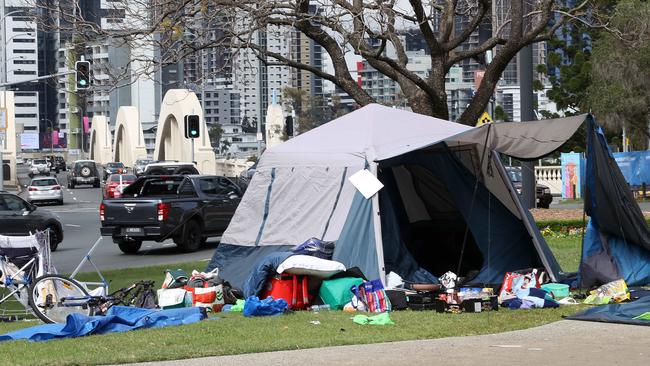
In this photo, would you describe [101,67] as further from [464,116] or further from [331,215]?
[331,215]

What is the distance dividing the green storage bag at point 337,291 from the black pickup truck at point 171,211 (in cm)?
1018

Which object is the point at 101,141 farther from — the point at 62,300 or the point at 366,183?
the point at 62,300

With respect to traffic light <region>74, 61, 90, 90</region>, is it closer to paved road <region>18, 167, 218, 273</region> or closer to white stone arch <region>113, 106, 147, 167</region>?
paved road <region>18, 167, 218, 273</region>

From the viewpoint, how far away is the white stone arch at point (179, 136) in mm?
85500

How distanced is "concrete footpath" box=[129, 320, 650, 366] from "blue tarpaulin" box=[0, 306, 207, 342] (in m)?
1.67

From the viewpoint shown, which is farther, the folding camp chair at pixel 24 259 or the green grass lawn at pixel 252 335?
the folding camp chair at pixel 24 259

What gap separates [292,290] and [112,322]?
2.44 m

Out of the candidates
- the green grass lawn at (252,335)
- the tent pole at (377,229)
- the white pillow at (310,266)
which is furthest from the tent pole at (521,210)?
the white pillow at (310,266)

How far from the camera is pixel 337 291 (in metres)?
13.9

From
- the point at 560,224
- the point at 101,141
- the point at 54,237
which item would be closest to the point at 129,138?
the point at 101,141

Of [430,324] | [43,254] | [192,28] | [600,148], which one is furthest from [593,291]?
[192,28]

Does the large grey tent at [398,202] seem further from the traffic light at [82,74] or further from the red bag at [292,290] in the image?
the traffic light at [82,74]

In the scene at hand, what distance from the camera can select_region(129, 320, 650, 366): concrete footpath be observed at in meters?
9.88

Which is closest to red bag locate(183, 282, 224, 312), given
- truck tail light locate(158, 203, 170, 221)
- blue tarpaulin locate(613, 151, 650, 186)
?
truck tail light locate(158, 203, 170, 221)
